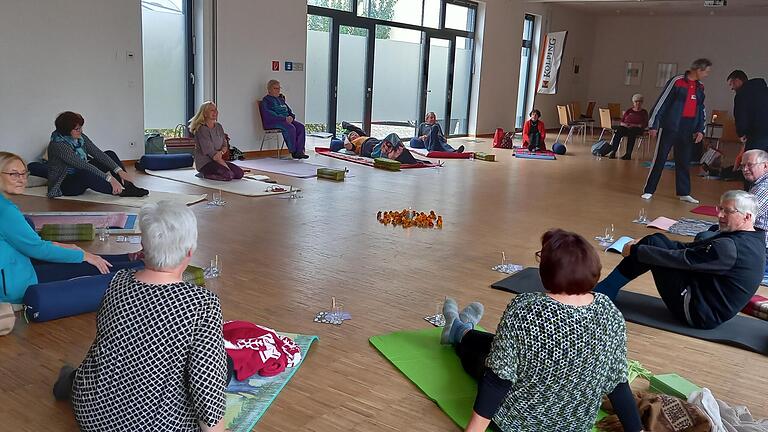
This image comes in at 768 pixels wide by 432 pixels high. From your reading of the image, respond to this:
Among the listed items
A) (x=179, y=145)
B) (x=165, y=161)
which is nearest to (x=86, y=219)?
(x=165, y=161)

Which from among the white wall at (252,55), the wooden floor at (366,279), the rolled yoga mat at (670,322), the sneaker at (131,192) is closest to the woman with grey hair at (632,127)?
the wooden floor at (366,279)

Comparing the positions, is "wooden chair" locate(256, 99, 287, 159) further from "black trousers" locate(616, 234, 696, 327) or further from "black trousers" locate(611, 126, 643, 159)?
"black trousers" locate(616, 234, 696, 327)

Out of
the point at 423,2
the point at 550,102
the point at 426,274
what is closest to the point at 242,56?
the point at 423,2

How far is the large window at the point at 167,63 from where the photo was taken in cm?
844

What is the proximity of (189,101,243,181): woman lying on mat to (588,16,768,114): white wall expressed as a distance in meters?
14.2

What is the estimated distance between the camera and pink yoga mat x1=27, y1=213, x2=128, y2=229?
5.08 metres

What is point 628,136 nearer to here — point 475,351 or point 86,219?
point 86,219

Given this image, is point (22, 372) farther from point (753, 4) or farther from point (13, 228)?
point (753, 4)

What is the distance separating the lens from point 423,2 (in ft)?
41.4

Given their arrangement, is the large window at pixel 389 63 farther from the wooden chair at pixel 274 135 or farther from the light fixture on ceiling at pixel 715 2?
the light fixture on ceiling at pixel 715 2

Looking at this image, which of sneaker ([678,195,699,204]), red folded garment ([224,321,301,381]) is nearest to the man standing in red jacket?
sneaker ([678,195,699,204])

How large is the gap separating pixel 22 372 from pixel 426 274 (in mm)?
2450

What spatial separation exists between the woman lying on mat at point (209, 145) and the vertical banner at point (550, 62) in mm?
9857

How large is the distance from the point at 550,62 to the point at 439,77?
10.6 feet
